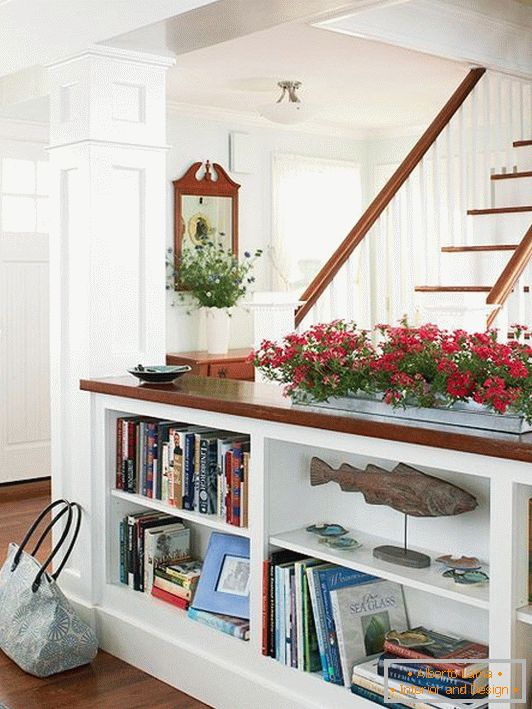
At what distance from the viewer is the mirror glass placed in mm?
6859

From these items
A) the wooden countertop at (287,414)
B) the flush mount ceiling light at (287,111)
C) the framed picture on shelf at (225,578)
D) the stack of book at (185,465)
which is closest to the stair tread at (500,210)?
the flush mount ceiling light at (287,111)

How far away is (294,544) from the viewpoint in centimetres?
295

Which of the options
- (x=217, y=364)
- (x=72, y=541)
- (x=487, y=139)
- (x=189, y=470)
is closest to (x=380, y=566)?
(x=189, y=470)

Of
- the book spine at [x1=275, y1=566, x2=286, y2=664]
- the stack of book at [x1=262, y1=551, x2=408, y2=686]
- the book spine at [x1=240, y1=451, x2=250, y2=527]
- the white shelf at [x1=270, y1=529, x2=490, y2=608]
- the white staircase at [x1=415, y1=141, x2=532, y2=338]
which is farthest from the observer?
the white staircase at [x1=415, y1=141, x2=532, y2=338]

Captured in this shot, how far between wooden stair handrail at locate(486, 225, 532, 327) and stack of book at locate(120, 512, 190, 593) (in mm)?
1615

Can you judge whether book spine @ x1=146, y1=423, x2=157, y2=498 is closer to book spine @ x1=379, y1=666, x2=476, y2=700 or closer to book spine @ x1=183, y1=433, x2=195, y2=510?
book spine @ x1=183, y1=433, x2=195, y2=510

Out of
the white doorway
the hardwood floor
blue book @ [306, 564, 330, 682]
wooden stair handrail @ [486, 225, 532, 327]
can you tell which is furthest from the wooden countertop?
the white doorway

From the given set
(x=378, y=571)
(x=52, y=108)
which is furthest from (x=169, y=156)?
(x=378, y=571)

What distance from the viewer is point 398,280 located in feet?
16.3

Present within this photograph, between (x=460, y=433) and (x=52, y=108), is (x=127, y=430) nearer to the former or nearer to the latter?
(x=52, y=108)

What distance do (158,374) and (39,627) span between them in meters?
0.96

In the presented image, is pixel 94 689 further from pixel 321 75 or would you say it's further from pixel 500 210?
pixel 321 75

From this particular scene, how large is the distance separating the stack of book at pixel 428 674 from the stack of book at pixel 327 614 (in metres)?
0.07

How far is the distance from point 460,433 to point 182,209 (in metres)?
4.72
